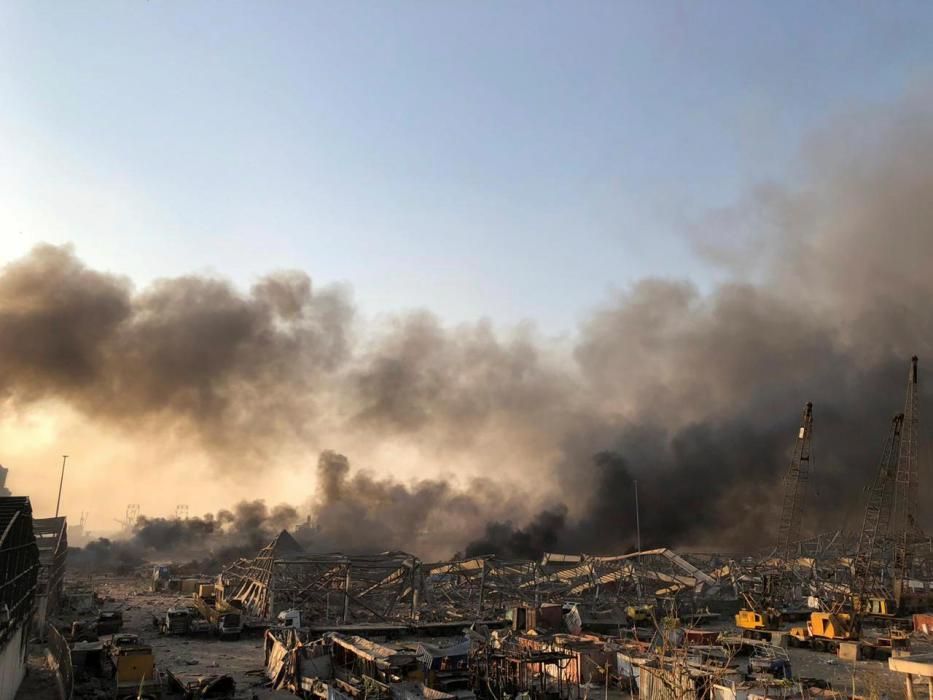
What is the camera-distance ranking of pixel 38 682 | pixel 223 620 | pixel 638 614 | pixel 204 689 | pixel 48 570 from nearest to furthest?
1. pixel 204 689
2. pixel 38 682
3. pixel 223 620
4. pixel 48 570
5. pixel 638 614

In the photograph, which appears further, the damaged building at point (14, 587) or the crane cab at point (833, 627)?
the crane cab at point (833, 627)

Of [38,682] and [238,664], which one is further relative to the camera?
[238,664]

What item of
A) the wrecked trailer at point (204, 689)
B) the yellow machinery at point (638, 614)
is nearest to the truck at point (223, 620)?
the wrecked trailer at point (204, 689)

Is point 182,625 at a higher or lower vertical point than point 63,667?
lower

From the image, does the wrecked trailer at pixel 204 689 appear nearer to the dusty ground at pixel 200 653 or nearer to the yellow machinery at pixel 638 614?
the dusty ground at pixel 200 653

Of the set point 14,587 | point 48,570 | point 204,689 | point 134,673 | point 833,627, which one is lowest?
point 833,627

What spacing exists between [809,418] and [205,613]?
74797 mm

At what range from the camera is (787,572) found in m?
76.1

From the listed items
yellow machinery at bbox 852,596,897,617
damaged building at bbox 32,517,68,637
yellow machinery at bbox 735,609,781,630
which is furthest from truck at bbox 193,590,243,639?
yellow machinery at bbox 852,596,897,617

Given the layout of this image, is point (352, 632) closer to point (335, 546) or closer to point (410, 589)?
point (410, 589)

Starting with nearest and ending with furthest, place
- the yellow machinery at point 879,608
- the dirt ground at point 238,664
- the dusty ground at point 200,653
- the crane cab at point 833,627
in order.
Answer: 1. the dirt ground at point 238,664
2. the dusty ground at point 200,653
3. the crane cab at point 833,627
4. the yellow machinery at point 879,608

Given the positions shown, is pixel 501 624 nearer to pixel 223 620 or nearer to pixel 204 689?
pixel 223 620

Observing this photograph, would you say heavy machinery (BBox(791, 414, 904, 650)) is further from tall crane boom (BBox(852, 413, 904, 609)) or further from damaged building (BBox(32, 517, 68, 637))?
damaged building (BBox(32, 517, 68, 637))

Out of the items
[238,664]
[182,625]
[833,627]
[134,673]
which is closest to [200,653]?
[238,664]
